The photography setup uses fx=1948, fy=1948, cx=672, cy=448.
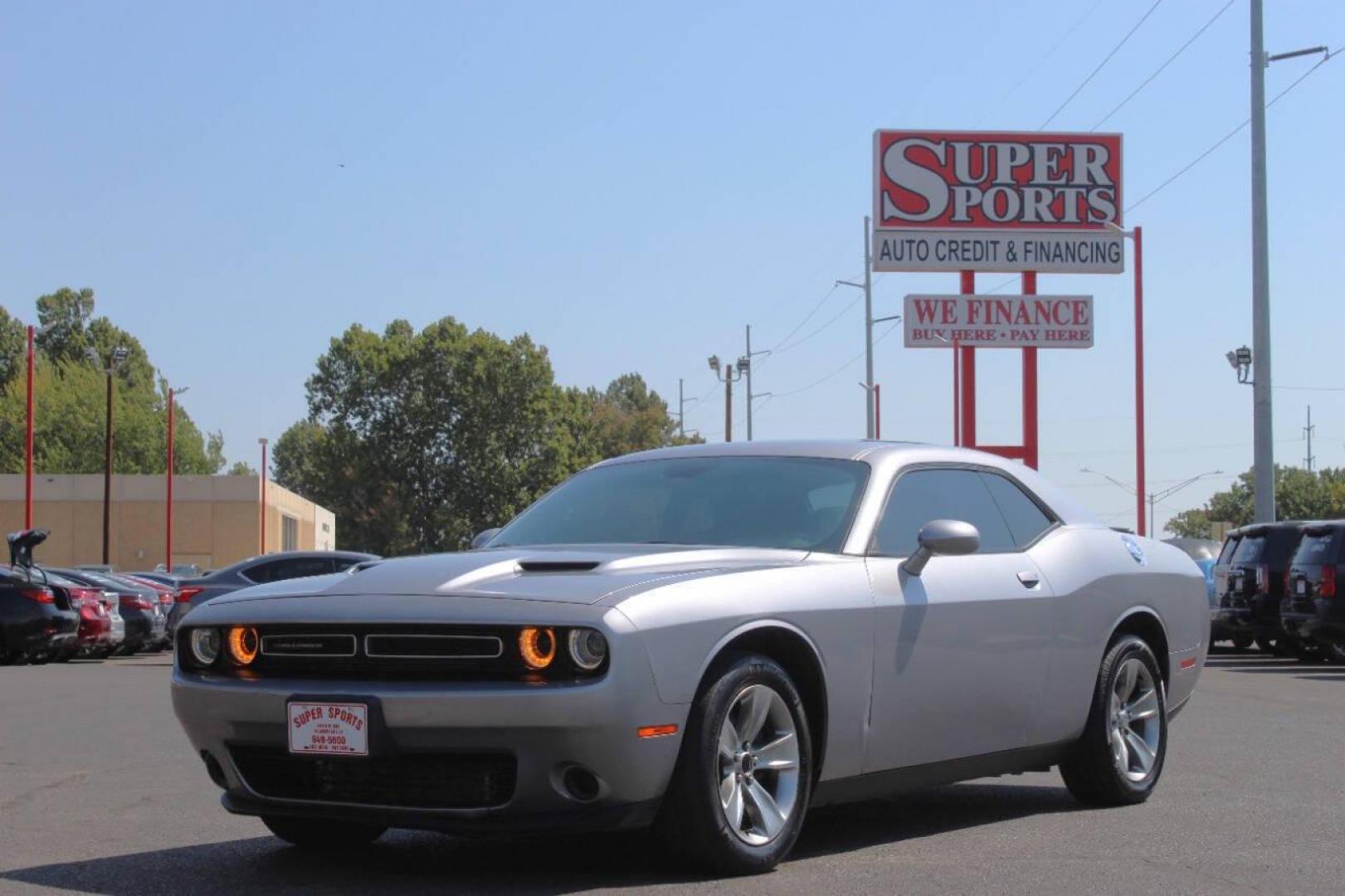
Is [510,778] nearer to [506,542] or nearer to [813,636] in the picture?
[813,636]

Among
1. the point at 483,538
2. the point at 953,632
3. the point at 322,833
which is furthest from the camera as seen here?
the point at 483,538

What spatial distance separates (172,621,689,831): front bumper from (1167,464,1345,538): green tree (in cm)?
11184

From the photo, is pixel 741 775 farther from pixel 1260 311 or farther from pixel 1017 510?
pixel 1260 311

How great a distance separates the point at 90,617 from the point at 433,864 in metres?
19.8

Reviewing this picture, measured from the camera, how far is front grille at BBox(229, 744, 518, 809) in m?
5.93

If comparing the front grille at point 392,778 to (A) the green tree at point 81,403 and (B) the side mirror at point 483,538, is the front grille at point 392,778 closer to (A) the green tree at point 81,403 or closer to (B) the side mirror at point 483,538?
(B) the side mirror at point 483,538

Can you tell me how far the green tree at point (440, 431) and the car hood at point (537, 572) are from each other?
9811 cm

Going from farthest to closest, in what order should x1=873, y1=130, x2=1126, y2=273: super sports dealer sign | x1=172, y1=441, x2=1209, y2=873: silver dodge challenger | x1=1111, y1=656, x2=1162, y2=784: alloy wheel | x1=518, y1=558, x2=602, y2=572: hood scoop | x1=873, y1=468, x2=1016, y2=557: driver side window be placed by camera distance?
x1=873, y1=130, x2=1126, y2=273: super sports dealer sign, x1=1111, y1=656, x2=1162, y2=784: alloy wheel, x1=873, y1=468, x2=1016, y2=557: driver side window, x1=518, y1=558, x2=602, y2=572: hood scoop, x1=172, y1=441, x2=1209, y2=873: silver dodge challenger

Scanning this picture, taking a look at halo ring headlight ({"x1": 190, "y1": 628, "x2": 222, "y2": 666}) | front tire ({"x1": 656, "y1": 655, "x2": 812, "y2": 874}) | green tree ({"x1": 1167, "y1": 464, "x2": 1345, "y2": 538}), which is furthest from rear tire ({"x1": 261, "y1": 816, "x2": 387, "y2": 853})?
green tree ({"x1": 1167, "y1": 464, "x2": 1345, "y2": 538})

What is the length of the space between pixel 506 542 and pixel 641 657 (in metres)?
1.90

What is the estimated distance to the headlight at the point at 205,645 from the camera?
652cm

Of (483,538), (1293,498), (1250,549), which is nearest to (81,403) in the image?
(1293,498)

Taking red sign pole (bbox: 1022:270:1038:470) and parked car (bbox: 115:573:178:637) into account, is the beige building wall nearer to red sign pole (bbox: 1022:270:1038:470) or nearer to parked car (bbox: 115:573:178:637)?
red sign pole (bbox: 1022:270:1038:470)

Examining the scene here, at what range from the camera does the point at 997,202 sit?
40250 millimetres
